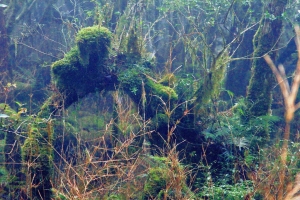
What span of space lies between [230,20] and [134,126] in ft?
27.1

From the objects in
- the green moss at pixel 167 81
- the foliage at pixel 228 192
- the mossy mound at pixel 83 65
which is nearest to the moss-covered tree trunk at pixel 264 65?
the green moss at pixel 167 81

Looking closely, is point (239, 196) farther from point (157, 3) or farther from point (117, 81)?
point (157, 3)

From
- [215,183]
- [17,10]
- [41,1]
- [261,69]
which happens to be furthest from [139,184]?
[41,1]

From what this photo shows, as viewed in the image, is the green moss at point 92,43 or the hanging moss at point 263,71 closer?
the green moss at point 92,43

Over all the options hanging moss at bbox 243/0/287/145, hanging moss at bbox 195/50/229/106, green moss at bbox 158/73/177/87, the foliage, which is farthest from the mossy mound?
hanging moss at bbox 243/0/287/145

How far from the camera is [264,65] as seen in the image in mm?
9531

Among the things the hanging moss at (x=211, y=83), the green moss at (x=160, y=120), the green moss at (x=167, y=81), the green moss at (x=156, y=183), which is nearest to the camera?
the green moss at (x=156, y=183)

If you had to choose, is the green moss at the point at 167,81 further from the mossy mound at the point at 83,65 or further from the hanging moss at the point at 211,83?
the mossy mound at the point at 83,65

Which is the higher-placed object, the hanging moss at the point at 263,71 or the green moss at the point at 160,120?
the hanging moss at the point at 263,71

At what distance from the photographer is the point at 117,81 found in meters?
8.45

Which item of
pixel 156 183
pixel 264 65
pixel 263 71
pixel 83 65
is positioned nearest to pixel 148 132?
pixel 156 183

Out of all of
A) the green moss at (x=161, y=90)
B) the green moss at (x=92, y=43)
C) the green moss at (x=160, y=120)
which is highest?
the green moss at (x=92, y=43)

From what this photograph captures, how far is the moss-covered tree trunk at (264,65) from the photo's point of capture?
9242mm

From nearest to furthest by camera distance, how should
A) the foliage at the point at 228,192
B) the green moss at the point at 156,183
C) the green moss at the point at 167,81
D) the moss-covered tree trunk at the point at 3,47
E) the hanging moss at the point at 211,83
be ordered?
the foliage at the point at 228,192, the green moss at the point at 156,183, the hanging moss at the point at 211,83, the green moss at the point at 167,81, the moss-covered tree trunk at the point at 3,47
